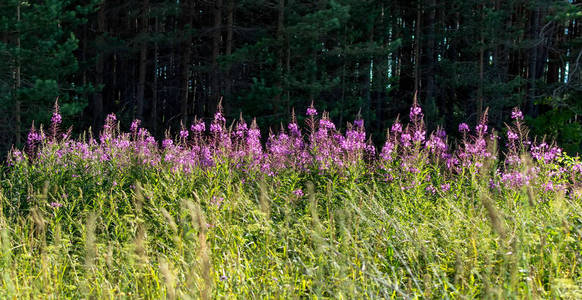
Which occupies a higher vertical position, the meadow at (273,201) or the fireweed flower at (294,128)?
the fireweed flower at (294,128)

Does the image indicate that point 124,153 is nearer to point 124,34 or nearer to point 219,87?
point 219,87

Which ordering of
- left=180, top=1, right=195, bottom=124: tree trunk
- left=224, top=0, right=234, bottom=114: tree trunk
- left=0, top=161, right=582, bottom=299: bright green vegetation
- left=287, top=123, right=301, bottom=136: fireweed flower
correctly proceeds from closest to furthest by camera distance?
1. left=0, top=161, right=582, bottom=299: bright green vegetation
2. left=287, top=123, right=301, bottom=136: fireweed flower
3. left=224, top=0, right=234, bottom=114: tree trunk
4. left=180, top=1, right=195, bottom=124: tree trunk

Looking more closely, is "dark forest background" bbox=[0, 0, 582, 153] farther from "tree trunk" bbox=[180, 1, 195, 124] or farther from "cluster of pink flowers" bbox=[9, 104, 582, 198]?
"cluster of pink flowers" bbox=[9, 104, 582, 198]

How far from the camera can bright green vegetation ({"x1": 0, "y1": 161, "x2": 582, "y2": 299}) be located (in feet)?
8.50

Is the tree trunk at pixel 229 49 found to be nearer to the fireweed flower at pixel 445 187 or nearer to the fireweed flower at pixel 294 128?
the fireweed flower at pixel 294 128

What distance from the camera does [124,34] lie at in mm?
26984

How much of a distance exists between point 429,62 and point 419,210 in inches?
722

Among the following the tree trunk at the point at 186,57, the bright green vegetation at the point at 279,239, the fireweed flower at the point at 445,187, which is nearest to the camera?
the bright green vegetation at the point at 279,239

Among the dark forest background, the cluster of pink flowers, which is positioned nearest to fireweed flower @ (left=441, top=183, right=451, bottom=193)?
the cluster of pink flowers

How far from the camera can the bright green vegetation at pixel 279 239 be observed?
2.59m

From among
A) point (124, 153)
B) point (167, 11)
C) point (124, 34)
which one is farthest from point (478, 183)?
point (124, 34)

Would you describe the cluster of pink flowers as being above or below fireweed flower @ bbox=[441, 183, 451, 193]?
above

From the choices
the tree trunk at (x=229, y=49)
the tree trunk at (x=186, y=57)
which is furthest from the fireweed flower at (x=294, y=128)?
the tree trunk at (x=186, y=57)

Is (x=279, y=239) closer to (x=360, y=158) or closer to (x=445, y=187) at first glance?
(x=360, y=158)
